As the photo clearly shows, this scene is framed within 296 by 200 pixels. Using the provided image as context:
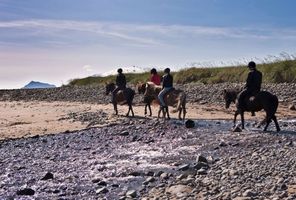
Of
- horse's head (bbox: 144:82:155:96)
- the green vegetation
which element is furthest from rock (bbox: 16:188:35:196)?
the green vegetation

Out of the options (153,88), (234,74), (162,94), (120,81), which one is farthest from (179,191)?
(234,74)

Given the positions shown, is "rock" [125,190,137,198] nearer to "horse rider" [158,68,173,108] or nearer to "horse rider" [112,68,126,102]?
"horse rider" [158,68,173,108]

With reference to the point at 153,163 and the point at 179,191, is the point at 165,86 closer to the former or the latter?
the point at 153,163

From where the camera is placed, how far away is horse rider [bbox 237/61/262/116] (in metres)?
18.1

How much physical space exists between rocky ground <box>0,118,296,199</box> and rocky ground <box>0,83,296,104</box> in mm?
13093

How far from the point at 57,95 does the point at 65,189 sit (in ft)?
133

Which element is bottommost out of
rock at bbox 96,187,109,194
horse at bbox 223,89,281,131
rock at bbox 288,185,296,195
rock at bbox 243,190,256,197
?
rock at bbox 96,187,109,194

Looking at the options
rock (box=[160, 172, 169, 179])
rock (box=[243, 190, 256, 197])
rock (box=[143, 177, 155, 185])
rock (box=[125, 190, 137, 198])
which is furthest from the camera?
rock (box=[160, 172, 169, 179])

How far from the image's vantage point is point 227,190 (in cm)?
1002

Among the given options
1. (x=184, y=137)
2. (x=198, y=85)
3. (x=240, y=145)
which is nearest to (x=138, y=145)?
(x=184, y=137)

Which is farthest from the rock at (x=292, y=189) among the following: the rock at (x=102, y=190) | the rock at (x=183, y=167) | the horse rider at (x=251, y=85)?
the horse rider at (x=251, y=85)

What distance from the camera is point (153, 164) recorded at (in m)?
13.8

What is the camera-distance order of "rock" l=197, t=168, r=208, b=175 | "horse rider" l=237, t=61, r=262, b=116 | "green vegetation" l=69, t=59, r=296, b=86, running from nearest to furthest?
"rock" l=197, t=168, r=208, b=175 < "horse rider" l=237, t=61, r=262, b=116 < "green vegetation" l=69, t=59, r=296, b=86

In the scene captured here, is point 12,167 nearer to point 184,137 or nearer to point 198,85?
point 184,137
